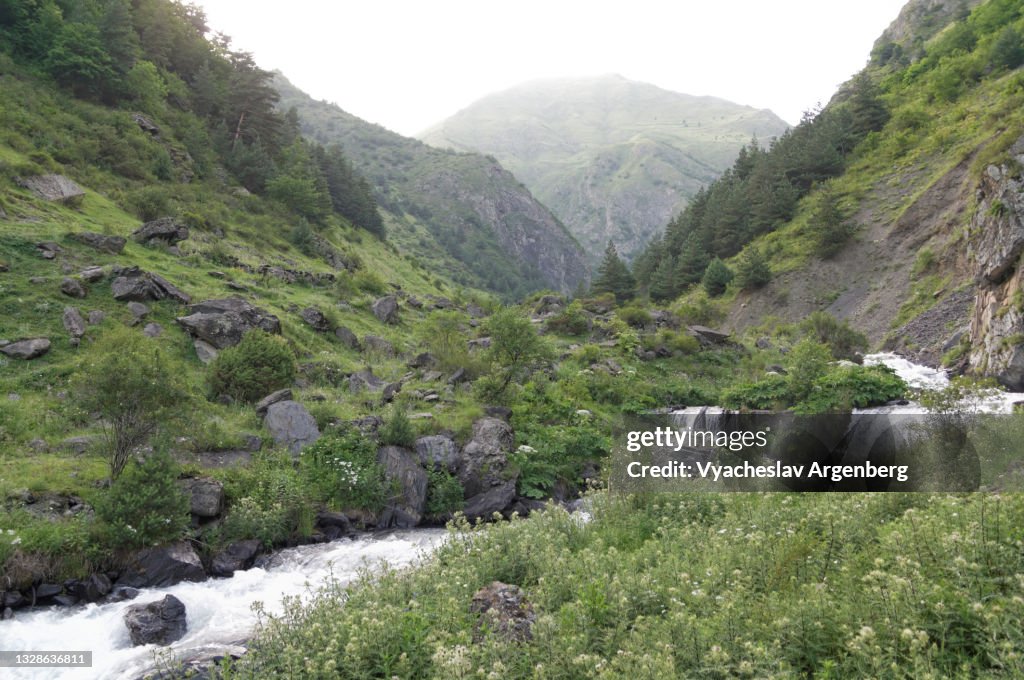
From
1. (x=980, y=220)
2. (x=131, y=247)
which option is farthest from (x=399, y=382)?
(x=980, y=220)

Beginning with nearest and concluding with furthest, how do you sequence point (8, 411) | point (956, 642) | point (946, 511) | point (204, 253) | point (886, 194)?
point (956, 642) → point (946, 511) → point (8, 411) → point (204, 253) → point (886, 194)

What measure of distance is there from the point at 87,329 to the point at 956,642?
2077 cm

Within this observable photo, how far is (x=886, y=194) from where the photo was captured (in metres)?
40.7

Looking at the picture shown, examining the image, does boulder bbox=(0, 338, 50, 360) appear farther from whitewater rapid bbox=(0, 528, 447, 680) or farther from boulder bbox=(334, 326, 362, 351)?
boulder bbox=(334, 326, 362, 351)

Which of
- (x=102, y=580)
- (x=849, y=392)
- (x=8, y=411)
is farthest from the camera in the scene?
(x=849, y=392)

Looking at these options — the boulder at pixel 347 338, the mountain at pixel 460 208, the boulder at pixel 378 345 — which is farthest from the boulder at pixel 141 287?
the mountain at pixel 460 208

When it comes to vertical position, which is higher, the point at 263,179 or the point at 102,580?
the point at 263,179

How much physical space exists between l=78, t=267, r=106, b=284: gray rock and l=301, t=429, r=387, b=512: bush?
36.7 feet

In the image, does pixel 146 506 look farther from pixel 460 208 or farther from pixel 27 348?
pixel 460 208

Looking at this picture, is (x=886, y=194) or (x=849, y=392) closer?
(x=849, y=392)

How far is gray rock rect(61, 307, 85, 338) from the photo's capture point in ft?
52.8

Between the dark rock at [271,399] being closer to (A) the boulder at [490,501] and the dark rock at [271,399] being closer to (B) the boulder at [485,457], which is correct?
(B) the boulder at [485,457]

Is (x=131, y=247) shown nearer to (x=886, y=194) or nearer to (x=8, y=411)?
(x=8, y=411)

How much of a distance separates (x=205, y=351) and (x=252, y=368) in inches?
104
